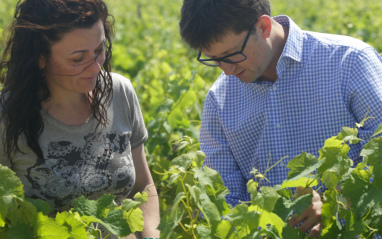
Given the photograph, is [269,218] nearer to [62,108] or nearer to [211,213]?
[211,213]

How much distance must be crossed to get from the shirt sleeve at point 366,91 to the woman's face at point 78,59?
3.26 feet

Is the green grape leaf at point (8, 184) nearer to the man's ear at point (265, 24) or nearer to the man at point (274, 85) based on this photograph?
the man at point (274, 85)

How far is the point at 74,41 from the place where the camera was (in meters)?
2.35

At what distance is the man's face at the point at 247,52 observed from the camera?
2.60 metres

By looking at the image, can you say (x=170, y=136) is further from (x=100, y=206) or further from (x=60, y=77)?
(x=100, y=206)

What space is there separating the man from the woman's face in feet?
1.36

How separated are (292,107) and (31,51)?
42.9 inches

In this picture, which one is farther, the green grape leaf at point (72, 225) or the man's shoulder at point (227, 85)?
the man's shoulder at point (227, 85)

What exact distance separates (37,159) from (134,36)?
8.07m

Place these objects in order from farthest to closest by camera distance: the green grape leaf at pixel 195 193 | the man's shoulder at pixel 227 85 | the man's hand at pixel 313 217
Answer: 1. the man's shoulder at pixel 227 85
2. the man's hand at pixel 313 217
3. the green grape leaf at pixel 195 193

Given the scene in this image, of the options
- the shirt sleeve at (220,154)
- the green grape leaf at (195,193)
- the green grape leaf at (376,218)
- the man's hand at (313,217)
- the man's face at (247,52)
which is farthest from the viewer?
the shirt sleeve at (220,154)

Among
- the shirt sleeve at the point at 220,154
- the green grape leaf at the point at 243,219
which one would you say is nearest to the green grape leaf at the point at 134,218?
the green grape leaf at the point at 243,219

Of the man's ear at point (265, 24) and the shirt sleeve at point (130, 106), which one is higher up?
the man's ear at point (265, 24)

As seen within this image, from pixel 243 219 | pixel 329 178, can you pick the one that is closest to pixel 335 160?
pixel 329 178
